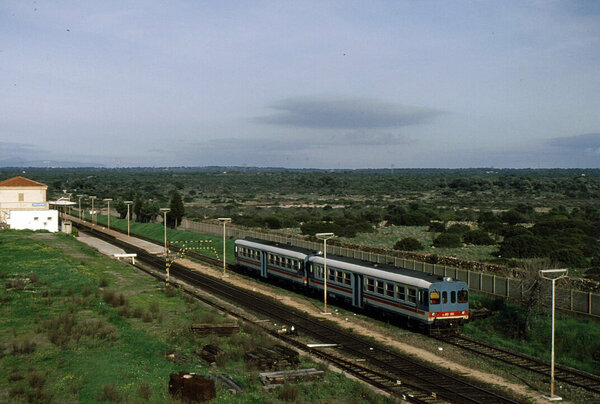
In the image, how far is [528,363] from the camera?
84.9ft

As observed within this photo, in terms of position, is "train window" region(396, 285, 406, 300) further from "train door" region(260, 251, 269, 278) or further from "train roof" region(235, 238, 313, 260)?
"train door" region(260, 251, 269, 278)

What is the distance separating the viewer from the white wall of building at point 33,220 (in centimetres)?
7844

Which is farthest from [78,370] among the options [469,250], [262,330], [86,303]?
[469,250]

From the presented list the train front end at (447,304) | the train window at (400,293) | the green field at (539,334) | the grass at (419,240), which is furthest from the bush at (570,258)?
the train window at (400,293)

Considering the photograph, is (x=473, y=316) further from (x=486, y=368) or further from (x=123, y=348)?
(x=123, y=348)

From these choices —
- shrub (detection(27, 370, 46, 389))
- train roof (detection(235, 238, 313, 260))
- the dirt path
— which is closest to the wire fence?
the dirt path

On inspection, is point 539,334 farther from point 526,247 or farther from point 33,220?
point 33,220

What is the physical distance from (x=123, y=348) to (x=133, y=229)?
248 feet

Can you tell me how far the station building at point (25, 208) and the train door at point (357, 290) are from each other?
5937cm

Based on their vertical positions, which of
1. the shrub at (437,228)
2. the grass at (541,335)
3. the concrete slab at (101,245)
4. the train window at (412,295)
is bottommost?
the concrete slab at (101,245)

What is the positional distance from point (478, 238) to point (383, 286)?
136 ft

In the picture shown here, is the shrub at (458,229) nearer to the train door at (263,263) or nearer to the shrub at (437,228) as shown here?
the shrub at (437,228)

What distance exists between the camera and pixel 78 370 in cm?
2064

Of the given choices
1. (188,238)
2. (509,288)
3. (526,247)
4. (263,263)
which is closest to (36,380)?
(509,288)
